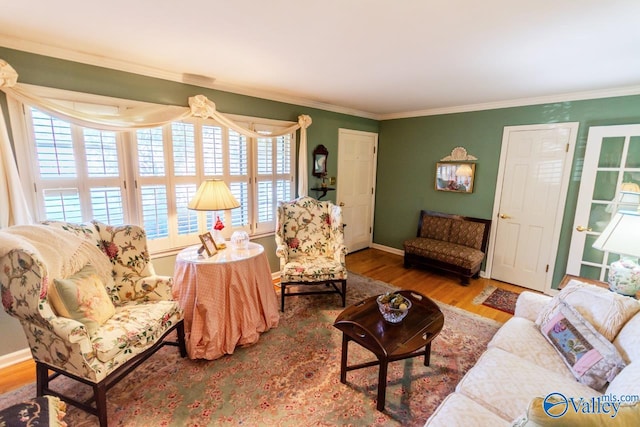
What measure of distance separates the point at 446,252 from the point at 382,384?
2.51 meters

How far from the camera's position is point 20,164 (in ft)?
6.76

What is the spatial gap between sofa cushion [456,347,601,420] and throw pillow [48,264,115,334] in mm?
2107

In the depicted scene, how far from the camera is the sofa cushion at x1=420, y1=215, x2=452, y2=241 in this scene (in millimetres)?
4203

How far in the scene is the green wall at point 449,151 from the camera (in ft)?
10.3

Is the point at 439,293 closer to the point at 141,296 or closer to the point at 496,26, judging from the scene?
the point at 496,26

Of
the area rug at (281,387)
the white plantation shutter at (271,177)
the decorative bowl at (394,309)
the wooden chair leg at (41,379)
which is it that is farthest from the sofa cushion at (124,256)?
the decorative bowl at (394,309)

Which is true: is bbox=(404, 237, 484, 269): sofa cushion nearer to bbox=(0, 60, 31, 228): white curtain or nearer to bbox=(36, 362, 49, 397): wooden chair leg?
bbox=(36, 362, 49, 397): wooden chair leg

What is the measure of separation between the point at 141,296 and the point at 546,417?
240cm

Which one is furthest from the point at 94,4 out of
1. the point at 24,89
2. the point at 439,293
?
the point at 439,293

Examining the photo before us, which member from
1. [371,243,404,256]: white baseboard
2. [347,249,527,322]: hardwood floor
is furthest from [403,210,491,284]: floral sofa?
[371,243,404,256]: white baseboard

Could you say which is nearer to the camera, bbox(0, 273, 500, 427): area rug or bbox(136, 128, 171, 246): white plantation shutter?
bbox(0, 273, 500, 427): area rug

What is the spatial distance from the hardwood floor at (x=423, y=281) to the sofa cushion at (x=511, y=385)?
4.99 feet

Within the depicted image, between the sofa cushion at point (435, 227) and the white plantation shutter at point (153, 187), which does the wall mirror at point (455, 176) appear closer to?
the sofa cushion at point (435, 227)

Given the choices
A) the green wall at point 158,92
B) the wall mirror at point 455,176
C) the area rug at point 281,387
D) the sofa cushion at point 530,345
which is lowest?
the area rug at point 281,387
